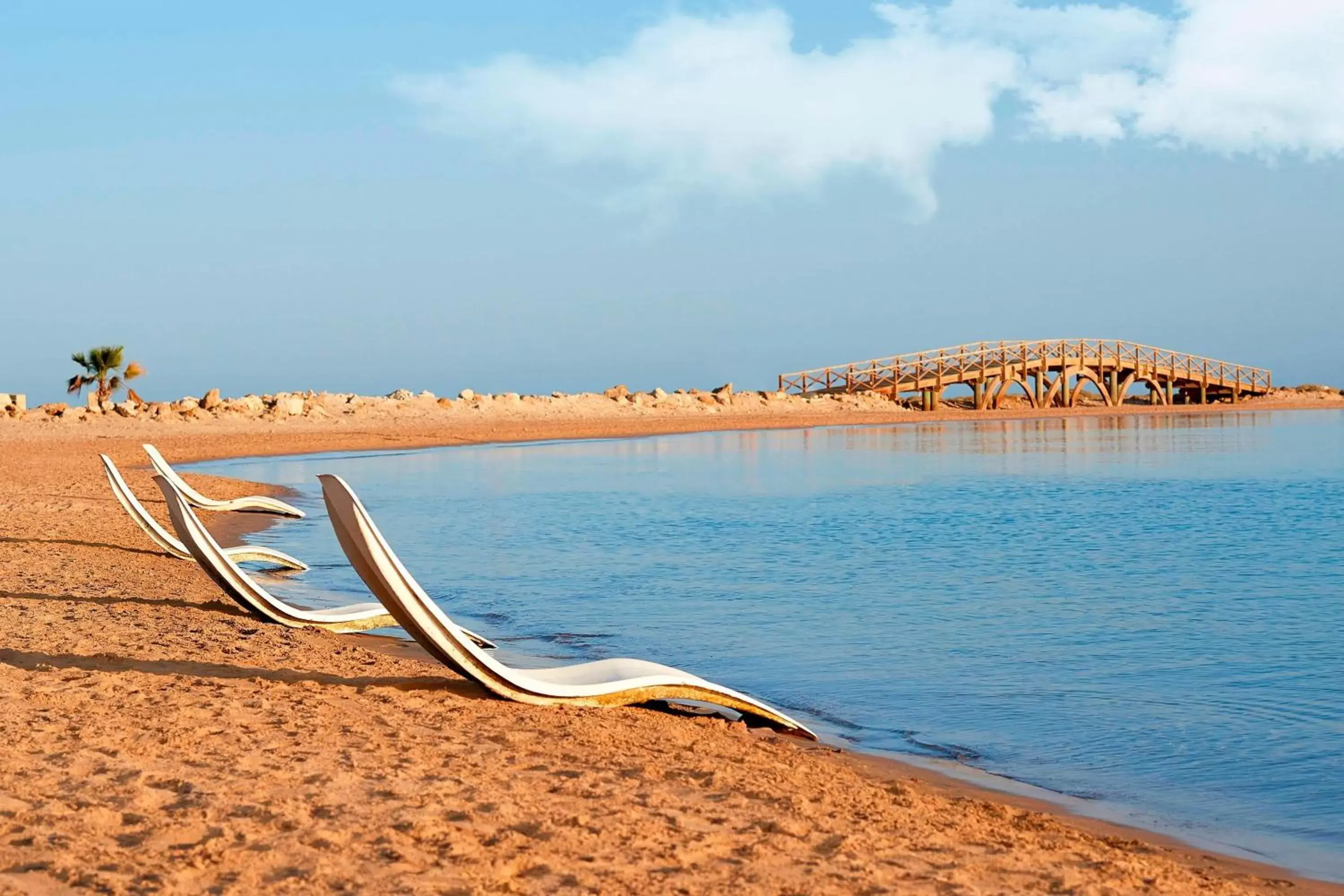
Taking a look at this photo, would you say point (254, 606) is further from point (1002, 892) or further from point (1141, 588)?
point (1141, 588)

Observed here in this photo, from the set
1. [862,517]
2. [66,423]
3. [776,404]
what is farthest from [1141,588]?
[776,404]

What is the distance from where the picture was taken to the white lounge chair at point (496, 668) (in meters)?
5.08

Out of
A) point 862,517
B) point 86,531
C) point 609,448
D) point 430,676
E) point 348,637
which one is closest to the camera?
point 430,676

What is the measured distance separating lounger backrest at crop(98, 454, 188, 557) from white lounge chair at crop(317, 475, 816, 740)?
5.55m

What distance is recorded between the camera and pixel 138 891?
325 centimetres

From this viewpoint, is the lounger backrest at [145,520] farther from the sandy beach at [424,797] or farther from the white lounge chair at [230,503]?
the sandy beach at [424,797]

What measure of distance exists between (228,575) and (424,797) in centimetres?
392

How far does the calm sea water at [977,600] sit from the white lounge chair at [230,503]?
296 millimetres

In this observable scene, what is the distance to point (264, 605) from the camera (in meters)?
7.52

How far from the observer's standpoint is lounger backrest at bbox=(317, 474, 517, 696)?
16.4 feet

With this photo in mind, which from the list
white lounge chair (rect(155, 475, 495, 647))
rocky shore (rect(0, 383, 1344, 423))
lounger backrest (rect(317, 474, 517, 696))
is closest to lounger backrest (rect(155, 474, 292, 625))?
white lounge chair (rect(155, 475, 495, 647))

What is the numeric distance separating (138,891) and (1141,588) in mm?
9087

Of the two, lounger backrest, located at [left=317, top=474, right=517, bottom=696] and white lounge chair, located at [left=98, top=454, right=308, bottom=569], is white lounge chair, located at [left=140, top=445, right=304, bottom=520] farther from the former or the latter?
lounger backrest, located at [left=317, top=474, right=517, bottom=696]

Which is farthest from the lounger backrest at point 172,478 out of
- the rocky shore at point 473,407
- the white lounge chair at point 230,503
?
the rocky shore at point 473,407
